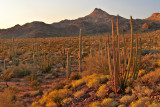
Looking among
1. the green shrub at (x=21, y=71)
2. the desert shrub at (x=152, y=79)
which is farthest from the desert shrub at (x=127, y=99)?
the green shrub at (x=21, y=71)

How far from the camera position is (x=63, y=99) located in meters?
6.27

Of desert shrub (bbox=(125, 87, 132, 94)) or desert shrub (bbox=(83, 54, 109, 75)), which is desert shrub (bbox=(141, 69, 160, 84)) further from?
desert shrub (bbox=(83, 54, 109, 75))

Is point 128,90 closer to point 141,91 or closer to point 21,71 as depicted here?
point 141,91

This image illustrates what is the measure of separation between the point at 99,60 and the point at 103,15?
144391 millimetres

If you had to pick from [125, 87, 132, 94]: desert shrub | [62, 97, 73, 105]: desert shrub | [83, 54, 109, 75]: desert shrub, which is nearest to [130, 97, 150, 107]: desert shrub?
[125, 87, 132, 94]: desert shrub

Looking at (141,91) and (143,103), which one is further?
(141,91)

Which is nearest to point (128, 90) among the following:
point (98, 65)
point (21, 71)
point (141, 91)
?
point (141, 91)

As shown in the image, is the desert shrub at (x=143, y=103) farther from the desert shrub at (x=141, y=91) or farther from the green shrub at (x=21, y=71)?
the green shrub at (x=21, y=71)

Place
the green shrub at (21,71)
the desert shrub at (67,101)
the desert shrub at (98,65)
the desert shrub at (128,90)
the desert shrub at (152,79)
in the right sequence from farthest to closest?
the green shrub at (21,71) < the desert shrub at (98,65) < the desert shrub at (67,101) < the desert shrub at (152,79) < the desert shrub at (128,90)

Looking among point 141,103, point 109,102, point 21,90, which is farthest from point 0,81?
point 141,103

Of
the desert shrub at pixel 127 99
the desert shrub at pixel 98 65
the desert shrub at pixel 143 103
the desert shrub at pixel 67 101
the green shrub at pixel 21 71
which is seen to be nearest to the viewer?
the desert shrub at pixel 143 103

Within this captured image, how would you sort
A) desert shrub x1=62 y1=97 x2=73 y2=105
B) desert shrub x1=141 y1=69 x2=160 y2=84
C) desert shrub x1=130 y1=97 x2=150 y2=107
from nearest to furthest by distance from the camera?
desert shrub x1=130 y1=97 x2=150 y2=107
desert shrub x1=141 y1=69 x2=160 y2=84
desert shrub x1=62 y1=97 x2=73 y2=105

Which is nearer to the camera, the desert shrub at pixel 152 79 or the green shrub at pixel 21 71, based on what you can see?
the desert shrub at pixel 152 79

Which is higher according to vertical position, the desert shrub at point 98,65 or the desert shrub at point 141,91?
the desert shrub at point 98,65
